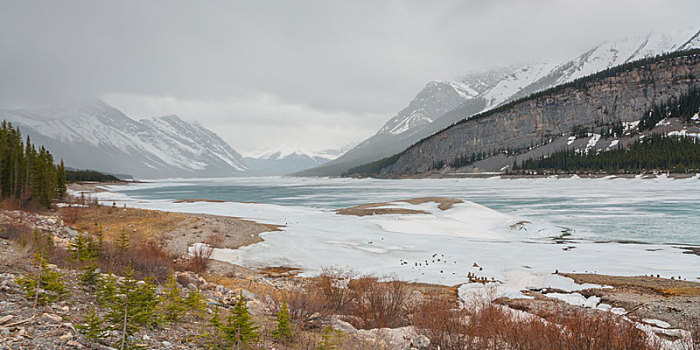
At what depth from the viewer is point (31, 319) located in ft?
15.9

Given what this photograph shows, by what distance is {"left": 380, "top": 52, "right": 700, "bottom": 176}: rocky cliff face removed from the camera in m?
134

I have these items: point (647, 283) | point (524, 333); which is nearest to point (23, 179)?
point (524, 333)

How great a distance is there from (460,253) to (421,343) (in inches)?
606

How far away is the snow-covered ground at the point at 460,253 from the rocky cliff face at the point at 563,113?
129877 millimetres

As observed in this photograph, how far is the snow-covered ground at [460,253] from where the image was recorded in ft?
53.5

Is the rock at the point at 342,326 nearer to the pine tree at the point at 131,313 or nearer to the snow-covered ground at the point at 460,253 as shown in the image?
the pine tree at the point at 131,313

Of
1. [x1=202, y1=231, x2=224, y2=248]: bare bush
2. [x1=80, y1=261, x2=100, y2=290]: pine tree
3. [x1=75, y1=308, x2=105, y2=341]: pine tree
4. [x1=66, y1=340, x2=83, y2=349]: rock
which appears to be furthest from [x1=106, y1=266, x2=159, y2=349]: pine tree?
[x1=202, y1=231, x2=224, y2=248]: bare bush

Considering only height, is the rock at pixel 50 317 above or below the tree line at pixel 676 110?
below

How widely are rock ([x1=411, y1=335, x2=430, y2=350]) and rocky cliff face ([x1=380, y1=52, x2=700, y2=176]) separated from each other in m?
156

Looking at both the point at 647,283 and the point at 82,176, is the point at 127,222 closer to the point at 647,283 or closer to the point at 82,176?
the point at 647,283

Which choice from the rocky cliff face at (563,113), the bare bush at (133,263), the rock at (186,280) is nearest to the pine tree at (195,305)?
the bare bush at (133,263)

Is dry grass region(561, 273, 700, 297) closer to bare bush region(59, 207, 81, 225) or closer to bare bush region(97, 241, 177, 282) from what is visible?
bare bush region(97, 241, 177, 282)

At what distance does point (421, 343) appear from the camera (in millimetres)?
6453

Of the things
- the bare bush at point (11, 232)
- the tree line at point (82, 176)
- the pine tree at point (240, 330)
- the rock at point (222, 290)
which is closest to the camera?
the pine tree at point (240, 330)
